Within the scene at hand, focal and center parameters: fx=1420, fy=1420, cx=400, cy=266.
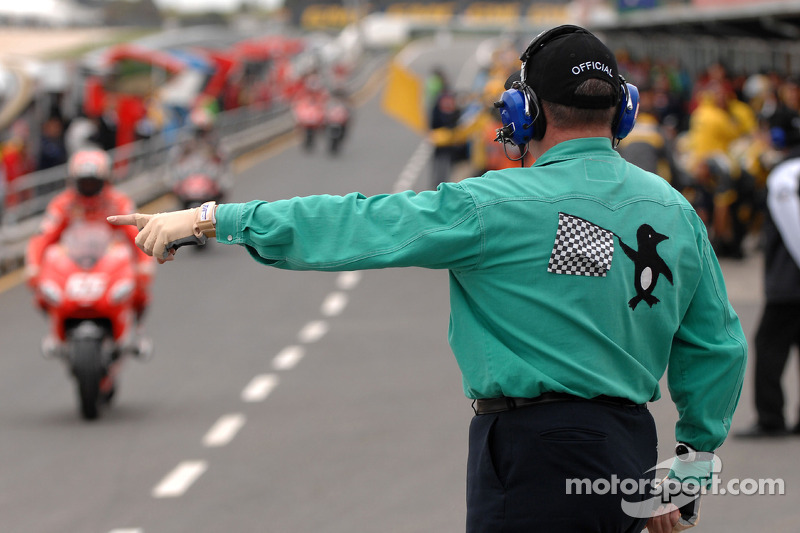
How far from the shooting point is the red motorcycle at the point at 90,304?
1013 cm

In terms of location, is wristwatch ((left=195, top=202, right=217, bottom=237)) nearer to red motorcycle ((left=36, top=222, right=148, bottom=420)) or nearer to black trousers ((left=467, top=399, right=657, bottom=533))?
black trousers ((left=467, top=399, right=657, bottom=533))

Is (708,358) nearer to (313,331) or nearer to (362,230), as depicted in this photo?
(362,230)

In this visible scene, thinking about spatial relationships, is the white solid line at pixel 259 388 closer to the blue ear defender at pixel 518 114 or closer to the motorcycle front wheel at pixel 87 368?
the motorcycle front wheel at pixel 87 368

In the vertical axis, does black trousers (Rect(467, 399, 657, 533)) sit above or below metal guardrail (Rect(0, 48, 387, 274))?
above

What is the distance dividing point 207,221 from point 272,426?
269 inches

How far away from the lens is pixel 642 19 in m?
36.4

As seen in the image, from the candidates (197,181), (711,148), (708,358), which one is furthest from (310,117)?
(708,358)

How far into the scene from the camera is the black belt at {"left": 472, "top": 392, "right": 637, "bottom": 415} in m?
3.38

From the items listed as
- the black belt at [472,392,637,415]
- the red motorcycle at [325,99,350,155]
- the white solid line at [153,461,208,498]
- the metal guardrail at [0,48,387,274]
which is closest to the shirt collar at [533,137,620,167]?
the black belt at [472,392,637,415]

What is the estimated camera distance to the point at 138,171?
27438mm

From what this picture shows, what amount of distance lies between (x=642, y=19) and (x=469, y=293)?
112 ft

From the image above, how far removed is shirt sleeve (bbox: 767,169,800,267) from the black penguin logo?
5.38m

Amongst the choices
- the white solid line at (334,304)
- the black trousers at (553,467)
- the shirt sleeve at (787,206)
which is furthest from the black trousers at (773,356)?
the white solid line at (334,304)

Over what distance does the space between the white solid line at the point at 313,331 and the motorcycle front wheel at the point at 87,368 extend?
4173mm
